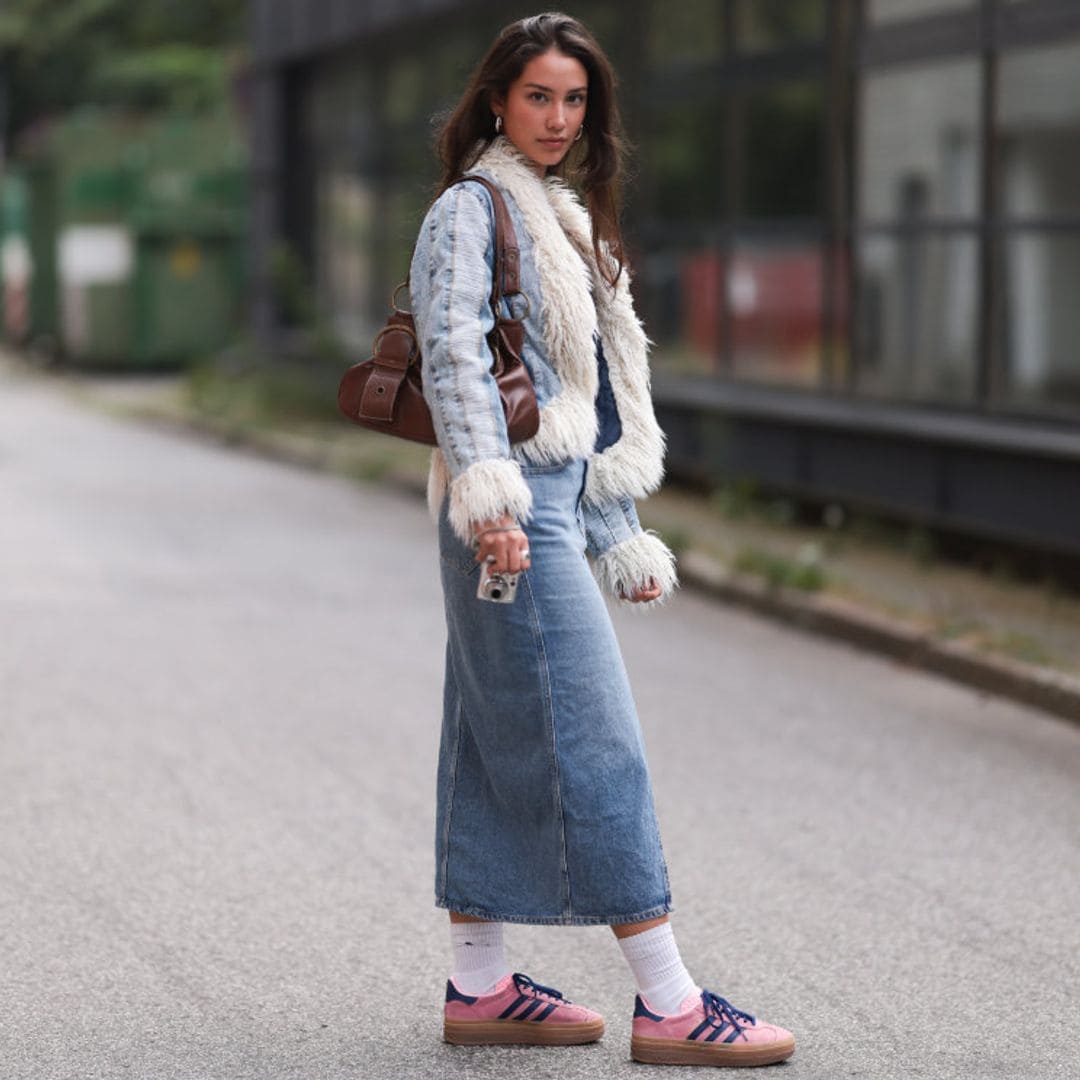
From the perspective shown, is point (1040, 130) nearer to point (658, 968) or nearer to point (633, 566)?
point (633, 566)

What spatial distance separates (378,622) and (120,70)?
4777 cm

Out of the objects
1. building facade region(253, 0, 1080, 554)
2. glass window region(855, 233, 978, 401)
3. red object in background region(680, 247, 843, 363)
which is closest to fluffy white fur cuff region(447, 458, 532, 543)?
building facade region(253, 0, 1080, 554)

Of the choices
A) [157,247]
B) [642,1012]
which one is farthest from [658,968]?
[157,247]

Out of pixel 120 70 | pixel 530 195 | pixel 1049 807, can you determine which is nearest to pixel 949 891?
pixel 1049 807

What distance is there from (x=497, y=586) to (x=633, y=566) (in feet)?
1.48

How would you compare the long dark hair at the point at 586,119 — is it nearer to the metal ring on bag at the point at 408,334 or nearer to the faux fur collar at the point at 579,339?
the faux fur collar at the point at 579,339

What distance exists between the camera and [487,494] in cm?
376


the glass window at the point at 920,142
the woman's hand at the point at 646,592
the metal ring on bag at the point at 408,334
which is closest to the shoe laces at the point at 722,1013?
the woman's hand at the point at 646,592

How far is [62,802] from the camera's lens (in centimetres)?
618

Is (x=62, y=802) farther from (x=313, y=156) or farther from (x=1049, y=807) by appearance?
(x=313, y=156)

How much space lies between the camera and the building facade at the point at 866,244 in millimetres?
10562

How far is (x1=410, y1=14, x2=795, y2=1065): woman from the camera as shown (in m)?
3.89

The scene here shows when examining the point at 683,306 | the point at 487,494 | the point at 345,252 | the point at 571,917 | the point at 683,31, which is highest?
the point at 683,31

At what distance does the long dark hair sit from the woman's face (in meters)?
0.02
